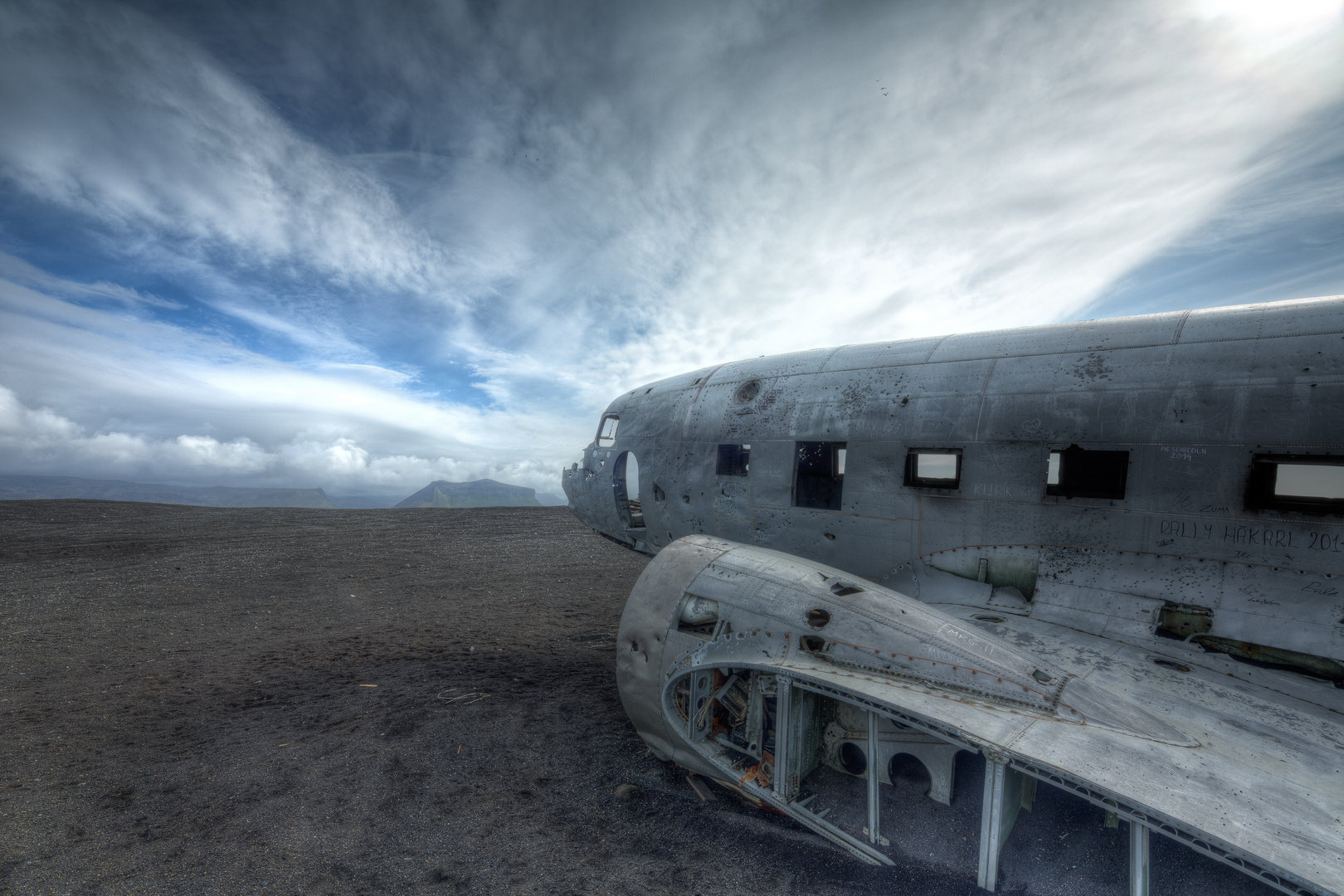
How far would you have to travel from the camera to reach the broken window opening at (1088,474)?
16.9ft

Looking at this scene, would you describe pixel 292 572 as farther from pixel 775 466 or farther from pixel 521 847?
pixel 775 466

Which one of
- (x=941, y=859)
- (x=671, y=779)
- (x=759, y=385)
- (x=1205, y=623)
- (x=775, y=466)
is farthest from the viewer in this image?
(x=759, y=385)

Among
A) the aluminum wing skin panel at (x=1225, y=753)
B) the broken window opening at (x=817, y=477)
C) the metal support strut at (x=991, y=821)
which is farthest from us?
the broken window opening at (x=817, y=477)

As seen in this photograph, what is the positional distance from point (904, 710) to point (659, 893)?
8.81 feet

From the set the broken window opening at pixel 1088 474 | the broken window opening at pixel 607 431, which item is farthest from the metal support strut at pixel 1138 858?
the broken window opening at pixel 607 431

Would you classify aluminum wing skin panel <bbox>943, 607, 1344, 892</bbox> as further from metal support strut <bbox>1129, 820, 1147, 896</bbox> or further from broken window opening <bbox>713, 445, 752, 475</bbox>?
broken window opening <bbox>713, 445, 752, 475</bbox>

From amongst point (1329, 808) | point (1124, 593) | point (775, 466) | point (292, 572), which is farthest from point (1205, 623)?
point (292, 572)

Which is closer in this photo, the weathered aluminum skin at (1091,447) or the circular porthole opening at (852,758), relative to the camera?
the weathered aluminum skin at (1091,447)

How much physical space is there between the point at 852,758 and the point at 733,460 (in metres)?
4.22

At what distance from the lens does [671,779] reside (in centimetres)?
590

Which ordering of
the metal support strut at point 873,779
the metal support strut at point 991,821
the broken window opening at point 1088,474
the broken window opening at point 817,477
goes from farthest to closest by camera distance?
1. the broken window opening at point 817,477
2. the broken window opening at point 1088,474
3. the metal support strut at point 873,779
4. the metal support strut at point 991,821

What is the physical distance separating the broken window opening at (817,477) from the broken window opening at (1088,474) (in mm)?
2420

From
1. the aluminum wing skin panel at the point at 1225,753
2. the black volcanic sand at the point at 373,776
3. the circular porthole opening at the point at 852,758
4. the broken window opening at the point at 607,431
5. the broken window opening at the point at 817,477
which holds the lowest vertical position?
the black volcanic sand at the point at 373,776

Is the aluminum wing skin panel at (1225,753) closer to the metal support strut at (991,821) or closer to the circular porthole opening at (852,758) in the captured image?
the metal support strut at (991,821)
